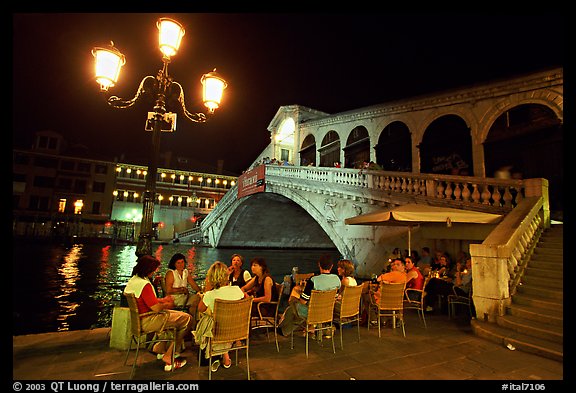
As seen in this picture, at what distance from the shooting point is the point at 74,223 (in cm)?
3709

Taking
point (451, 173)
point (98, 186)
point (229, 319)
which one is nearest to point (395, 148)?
point (451, 173)

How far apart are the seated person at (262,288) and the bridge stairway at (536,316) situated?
10.2ft

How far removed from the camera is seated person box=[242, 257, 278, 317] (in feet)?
14.4

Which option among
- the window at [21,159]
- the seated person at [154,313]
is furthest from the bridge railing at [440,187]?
the window at [21,159]

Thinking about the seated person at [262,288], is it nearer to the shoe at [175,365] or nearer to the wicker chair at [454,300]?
the shoe at [175,365]

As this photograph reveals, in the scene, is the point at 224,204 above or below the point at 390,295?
above

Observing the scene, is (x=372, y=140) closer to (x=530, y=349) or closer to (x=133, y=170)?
(x=530, y=349)

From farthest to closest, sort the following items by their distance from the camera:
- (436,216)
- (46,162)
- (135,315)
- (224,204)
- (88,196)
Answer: (88,196), (46,162), (224,204), (436,216), (135,315)

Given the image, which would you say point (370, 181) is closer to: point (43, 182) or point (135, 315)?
point (135, 315)

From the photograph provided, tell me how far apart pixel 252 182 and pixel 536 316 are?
1740 centimetres

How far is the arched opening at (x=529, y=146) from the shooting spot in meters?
9.73

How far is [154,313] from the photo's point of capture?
3.42m

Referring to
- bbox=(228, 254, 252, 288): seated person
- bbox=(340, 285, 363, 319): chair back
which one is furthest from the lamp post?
bbox=(340, 285, 363, 319): chair back

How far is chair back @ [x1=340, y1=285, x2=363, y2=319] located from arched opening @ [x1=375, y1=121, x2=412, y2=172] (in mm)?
10740
